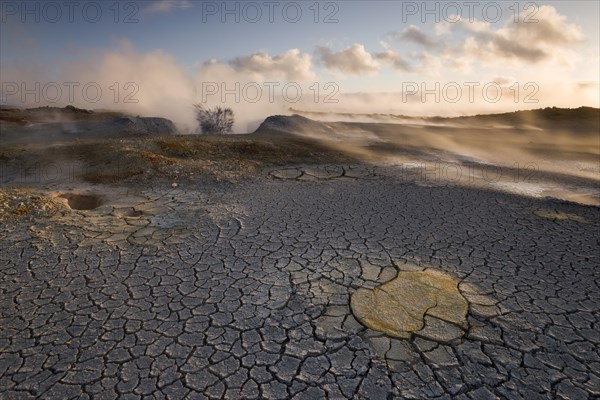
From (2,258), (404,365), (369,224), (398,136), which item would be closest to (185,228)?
(2,258)

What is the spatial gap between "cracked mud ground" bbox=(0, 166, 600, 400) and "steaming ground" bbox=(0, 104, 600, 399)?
2cm

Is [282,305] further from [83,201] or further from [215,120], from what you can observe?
[215,120]

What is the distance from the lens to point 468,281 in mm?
3820

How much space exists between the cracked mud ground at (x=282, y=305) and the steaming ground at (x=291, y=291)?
0.06 ft

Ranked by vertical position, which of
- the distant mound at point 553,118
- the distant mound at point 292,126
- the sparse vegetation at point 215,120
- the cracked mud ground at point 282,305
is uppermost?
the distant mound at point 553,118

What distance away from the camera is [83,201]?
651 cm

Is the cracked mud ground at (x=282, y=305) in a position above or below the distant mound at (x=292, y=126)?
below

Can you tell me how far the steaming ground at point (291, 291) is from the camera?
2.52m

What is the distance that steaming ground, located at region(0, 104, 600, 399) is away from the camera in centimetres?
252

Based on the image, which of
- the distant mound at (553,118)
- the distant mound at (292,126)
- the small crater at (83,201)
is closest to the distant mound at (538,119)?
the distant mound at (553,118)

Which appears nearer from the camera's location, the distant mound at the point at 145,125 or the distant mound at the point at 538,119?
the distant mound at the point at 145,125

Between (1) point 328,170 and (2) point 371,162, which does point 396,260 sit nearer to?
(1) point 328,170

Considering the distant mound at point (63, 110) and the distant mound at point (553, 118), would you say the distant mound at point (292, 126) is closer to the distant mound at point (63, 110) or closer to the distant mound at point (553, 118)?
the distant mound at point (553, 118)

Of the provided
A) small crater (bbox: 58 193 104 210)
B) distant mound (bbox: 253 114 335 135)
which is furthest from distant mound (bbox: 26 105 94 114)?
small crater (bbox: 58 193 104 210)
